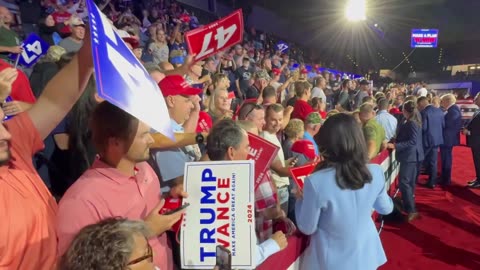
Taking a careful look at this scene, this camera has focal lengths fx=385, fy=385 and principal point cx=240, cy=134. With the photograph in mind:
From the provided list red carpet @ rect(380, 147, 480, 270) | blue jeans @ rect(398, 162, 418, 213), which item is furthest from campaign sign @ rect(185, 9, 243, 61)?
blue jeans @ rect(398, 162, 418, 213)

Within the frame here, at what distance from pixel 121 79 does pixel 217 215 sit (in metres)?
0.71

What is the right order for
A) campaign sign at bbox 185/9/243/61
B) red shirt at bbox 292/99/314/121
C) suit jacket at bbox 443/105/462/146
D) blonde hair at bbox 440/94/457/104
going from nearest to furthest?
campaign sign at bbox 185/9/243/61, red shirt at bbox 292/99/314/121, suit jacket at bbox 443/105/462/146, blonde hair at bbox 440/94/457/104

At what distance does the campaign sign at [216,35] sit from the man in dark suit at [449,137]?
19.5ft

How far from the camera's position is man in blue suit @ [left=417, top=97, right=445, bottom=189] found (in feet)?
23.4

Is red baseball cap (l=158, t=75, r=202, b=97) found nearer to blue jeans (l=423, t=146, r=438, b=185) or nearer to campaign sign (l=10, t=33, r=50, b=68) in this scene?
campaign sign (l=10, t=33, r=50, b=68)

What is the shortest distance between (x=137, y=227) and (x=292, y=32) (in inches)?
899

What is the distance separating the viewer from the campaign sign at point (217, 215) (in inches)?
60.0

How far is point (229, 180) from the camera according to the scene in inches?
62.6

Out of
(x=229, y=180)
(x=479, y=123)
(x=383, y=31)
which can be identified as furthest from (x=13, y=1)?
(x=383, y=31)

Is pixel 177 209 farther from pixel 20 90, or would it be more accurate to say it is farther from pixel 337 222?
pixel 20 90

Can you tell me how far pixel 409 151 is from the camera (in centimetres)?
548

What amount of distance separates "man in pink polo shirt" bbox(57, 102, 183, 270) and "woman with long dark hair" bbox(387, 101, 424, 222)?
4.71 meters

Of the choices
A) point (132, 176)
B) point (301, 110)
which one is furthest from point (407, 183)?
point (132, 176)

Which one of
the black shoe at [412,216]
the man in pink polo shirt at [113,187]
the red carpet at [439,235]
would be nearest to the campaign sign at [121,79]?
the man in pink polo shirt at [113,187]
